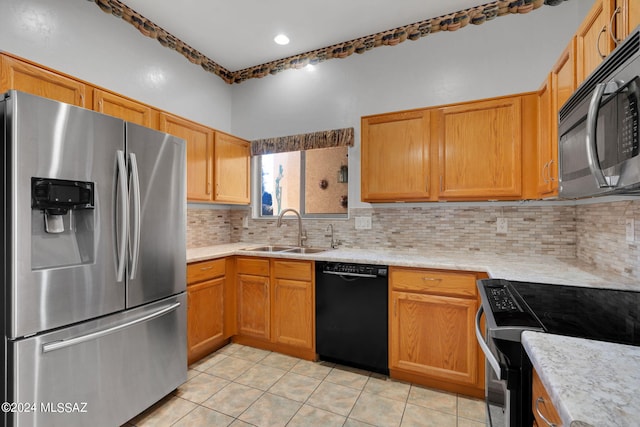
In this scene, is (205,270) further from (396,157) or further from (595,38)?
(595,38)

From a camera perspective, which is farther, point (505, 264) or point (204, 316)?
point (204, 316)

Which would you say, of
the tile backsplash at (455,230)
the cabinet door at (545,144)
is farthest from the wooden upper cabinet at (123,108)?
the cabinet door at (545,144)

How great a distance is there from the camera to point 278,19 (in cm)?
265

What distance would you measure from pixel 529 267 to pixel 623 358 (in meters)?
1.37

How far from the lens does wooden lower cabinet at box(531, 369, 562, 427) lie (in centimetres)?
72

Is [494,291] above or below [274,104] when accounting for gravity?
below

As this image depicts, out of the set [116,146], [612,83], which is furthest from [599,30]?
[116,146]

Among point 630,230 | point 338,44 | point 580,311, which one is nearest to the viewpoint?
point 580,311

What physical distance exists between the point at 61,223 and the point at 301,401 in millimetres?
1730

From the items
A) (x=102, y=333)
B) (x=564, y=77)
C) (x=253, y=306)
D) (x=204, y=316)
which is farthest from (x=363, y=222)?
(x=102, y=333)

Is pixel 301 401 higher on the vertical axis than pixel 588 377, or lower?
lower

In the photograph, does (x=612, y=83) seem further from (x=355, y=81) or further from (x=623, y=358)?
(x=355, y=81)

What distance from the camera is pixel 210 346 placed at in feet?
8.38

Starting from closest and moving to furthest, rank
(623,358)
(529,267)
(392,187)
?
(623,358) < (529,267) < (392,187)
